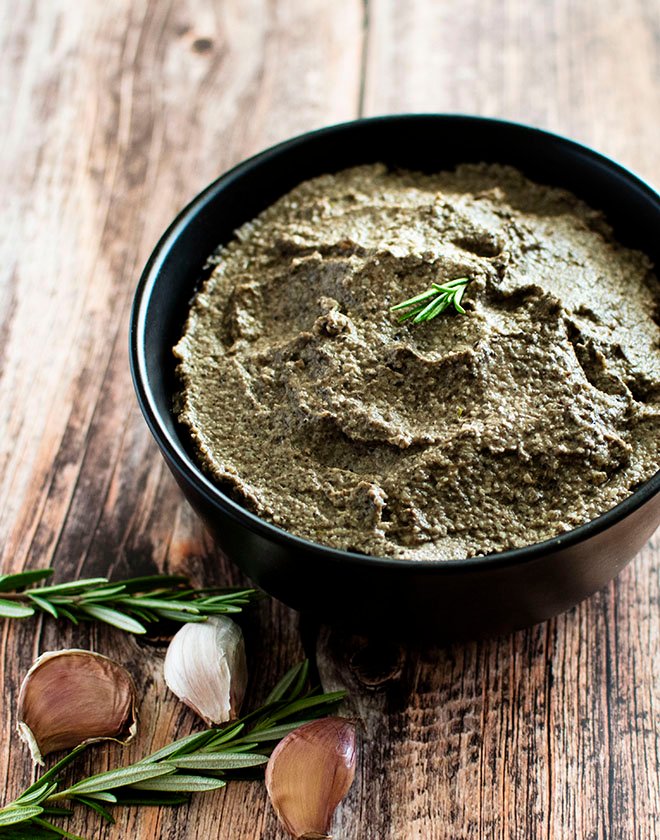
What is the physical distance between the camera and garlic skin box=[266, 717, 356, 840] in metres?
1.63

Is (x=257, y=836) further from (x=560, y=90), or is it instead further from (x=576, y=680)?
(x=560, y=90)

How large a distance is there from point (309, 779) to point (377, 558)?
0.42m

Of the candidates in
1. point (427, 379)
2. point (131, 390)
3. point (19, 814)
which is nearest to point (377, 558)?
point (427, 379)

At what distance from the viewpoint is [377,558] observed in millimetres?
1517

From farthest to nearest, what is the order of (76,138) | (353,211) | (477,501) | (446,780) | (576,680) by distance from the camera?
(76,138) → (353,211) → (576,680) → (446,780) → (477,501)

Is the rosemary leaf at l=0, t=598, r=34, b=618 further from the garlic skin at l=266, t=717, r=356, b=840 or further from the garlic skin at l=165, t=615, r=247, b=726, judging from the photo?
the garlic skin at l=266, t=717, r=356, b=840

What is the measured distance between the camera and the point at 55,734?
1733 mm

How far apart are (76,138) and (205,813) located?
6.32 ft

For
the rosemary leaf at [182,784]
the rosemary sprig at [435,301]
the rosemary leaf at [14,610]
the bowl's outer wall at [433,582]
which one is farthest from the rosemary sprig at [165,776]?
the rosemary sprig at [435,301]

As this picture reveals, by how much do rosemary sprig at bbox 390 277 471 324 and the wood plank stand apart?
2.10 ft

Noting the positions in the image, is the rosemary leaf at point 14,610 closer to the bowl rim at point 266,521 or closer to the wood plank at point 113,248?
the wood plank at point 113,248

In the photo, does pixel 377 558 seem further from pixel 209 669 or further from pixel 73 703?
pixel 73 703

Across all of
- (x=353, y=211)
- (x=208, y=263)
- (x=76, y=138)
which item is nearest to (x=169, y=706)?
(x=208, y=263)

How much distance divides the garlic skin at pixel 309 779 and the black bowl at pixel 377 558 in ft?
0.71
